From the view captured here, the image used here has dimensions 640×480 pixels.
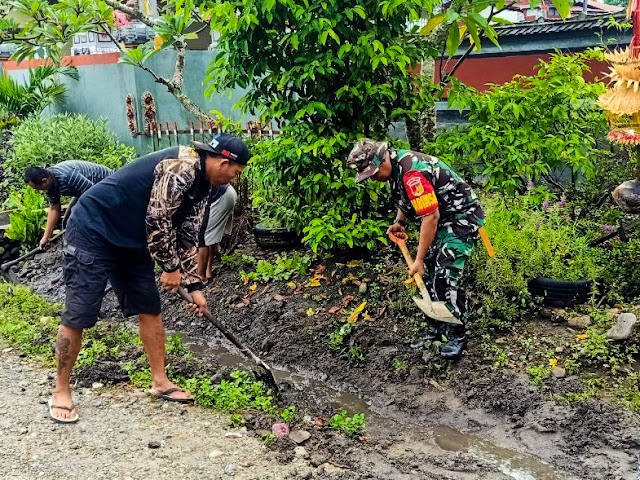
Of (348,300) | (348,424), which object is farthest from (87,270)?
(348,300)

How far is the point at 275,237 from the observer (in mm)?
7406

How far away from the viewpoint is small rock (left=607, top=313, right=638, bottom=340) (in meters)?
4.81

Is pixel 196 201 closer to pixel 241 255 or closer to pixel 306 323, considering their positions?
pixel 306 323

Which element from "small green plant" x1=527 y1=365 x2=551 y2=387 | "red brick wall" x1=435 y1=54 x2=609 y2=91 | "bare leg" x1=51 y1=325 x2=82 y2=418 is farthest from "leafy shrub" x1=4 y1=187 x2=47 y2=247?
"small green plant" x1=527 y1=365 x2=551 y2=387

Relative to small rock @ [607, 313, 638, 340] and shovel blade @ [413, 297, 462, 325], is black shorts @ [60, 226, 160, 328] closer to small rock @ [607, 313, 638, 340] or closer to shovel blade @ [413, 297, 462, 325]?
shovel blade @ [413, 297, 462, 325]

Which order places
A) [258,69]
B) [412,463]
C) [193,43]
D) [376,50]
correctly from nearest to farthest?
1. [412,463]
2. [376,50]
3. [258,69]
4. [193,43]

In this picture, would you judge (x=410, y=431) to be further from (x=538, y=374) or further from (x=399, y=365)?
(x=538, y=374)

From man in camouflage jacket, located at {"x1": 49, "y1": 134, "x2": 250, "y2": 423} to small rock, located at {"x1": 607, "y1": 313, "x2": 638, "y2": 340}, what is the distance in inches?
122

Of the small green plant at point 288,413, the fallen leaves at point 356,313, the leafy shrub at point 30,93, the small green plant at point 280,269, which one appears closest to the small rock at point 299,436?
the small green plant at point 288,413

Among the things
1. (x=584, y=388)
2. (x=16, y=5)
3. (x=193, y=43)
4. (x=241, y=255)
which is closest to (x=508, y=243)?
(x=584, y=388)

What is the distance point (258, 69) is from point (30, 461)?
3880mm

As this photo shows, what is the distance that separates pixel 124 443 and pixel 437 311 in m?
2.54

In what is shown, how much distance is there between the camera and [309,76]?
5.61 meters

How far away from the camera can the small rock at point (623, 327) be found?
189 inches
